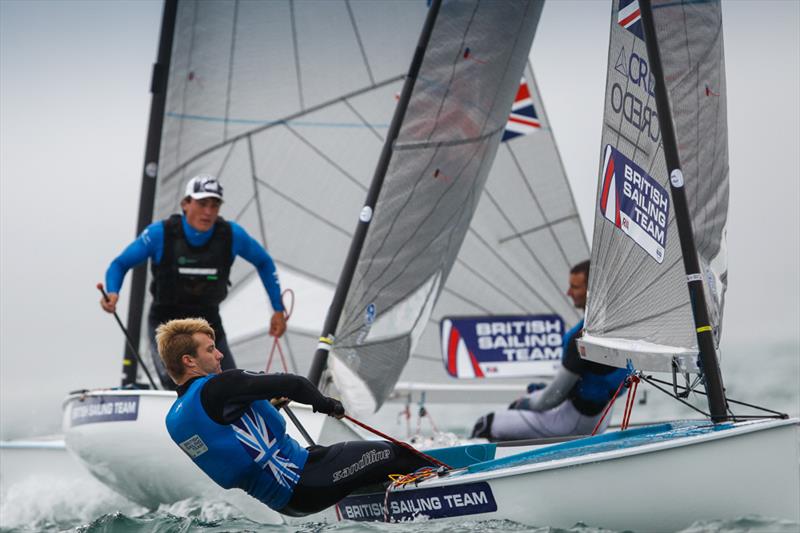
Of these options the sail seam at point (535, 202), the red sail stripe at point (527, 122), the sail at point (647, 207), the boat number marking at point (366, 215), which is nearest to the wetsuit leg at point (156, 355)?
the boat number marking at point (366, 215)

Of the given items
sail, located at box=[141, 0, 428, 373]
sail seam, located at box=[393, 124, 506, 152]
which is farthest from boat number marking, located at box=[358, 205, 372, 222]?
sail, located at box=[141, 0, 428, 373]

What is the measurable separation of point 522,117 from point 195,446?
15.3ft

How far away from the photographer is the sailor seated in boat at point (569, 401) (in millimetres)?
4891

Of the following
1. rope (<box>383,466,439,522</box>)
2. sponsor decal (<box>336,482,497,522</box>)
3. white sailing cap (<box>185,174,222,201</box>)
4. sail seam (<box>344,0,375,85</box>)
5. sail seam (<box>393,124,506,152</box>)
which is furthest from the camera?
sail seam (<box>344,0,375,85</box>)

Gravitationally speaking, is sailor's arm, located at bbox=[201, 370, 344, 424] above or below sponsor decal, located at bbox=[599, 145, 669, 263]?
below

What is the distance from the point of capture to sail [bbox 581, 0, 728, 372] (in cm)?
404

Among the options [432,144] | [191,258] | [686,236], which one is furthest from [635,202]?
[191,258]

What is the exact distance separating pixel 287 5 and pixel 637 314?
12.6ft

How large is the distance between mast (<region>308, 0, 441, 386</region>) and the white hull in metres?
0.68

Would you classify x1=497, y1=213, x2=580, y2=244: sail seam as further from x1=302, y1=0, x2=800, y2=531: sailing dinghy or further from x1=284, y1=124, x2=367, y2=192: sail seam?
x1=302, y1=0, x2=800, y2=531: sailing dinghy

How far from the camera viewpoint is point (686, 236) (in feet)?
13.0

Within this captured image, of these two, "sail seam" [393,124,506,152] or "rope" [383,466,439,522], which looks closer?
"rope" [383,466,439,522]

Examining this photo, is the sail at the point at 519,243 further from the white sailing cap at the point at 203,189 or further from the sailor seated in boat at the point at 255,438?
the sailor seated in boat at the point at 255,438

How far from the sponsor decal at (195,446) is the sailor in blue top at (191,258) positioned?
69.3 inches
